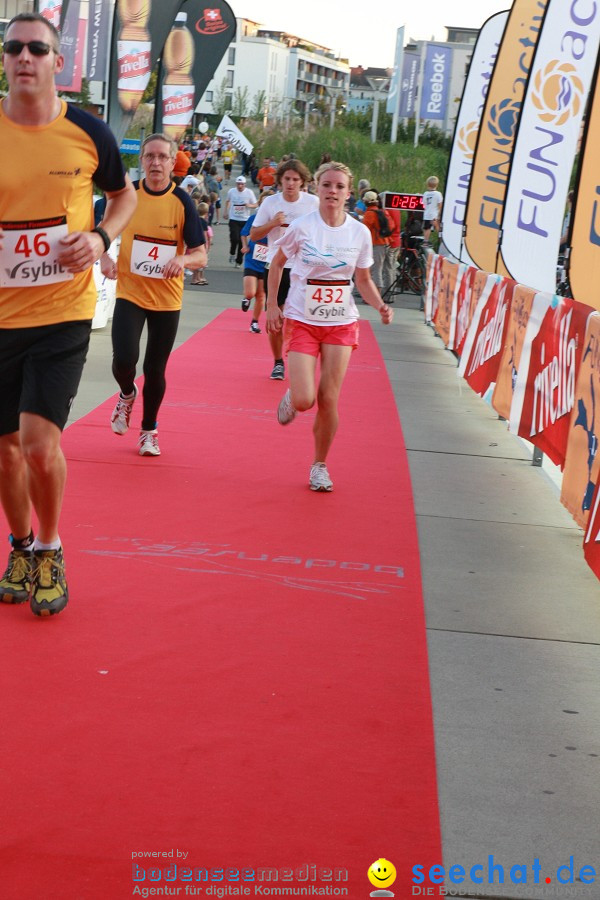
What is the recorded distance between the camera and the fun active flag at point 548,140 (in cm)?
1053

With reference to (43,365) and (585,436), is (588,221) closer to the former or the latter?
(585,436)

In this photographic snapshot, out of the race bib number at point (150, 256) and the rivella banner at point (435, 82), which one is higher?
the rivella banner at point (435, 82)

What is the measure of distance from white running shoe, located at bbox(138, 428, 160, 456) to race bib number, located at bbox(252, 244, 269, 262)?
6.13m

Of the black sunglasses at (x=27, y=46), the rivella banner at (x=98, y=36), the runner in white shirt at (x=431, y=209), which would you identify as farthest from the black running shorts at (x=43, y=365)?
the runner in white shirt at (x=431, y=209)

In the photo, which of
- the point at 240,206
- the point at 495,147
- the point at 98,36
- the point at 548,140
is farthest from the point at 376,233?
the point at 548,140

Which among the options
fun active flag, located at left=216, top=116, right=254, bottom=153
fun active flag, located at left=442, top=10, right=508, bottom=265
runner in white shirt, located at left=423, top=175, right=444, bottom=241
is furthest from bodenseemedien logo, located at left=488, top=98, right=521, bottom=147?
fun active flag, located at left=216, top=116, right=254, bottom=153

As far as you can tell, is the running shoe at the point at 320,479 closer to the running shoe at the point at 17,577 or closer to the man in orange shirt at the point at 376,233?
the running shoe at the point at 17,577

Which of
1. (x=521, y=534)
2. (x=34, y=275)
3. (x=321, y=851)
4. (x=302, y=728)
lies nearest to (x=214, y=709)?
(x=302, y=728)

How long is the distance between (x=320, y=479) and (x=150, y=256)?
184cm

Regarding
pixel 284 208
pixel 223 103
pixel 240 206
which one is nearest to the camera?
pixel 284 208

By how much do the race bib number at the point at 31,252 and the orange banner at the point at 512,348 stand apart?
5026mm

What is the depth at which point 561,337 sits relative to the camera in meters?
7.43

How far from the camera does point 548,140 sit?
11.1 metres

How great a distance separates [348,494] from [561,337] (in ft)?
5.32
